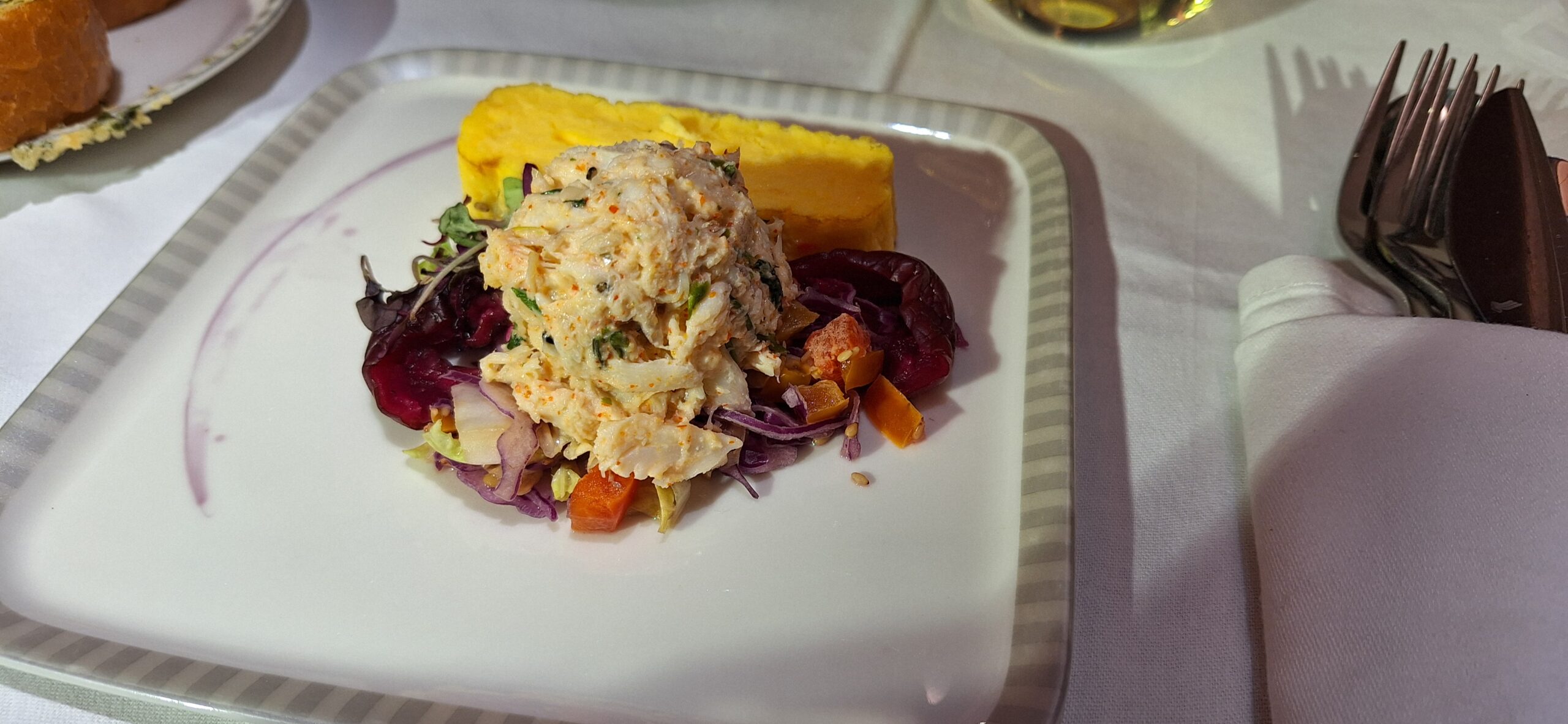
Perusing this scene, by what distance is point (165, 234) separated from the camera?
2.43m

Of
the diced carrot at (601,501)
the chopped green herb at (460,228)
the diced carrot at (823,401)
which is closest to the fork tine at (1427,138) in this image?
the diced carrot at (823,401)

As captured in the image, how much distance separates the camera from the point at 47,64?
2312 millimetres

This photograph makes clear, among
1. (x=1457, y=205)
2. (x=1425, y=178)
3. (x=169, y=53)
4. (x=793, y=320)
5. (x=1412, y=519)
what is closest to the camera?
(x=1412, y=519)

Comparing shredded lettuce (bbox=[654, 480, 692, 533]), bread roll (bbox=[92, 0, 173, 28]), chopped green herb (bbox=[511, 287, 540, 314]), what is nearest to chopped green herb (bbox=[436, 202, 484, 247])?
chopped green herb (bbox=[511, 287, 540, 314])

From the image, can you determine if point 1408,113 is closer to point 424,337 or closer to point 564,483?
point 564,483

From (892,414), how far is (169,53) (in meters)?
2.59

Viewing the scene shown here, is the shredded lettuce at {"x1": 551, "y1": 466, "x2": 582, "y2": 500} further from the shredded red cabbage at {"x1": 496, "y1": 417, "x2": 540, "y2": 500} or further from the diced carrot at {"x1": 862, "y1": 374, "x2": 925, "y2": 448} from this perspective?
the diced carrot at {"x1": 862, "y1": 374, "x2": 925, "y2": 448}

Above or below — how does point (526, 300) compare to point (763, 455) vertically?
above

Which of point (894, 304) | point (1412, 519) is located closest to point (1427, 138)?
point (1412, 519)

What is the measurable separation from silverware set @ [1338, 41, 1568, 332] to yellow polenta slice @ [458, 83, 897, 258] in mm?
1187

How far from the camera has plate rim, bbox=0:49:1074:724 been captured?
4.70 feet

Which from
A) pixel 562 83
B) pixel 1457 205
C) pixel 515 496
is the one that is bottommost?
pixel 515 496

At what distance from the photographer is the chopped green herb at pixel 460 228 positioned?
215 centimetres

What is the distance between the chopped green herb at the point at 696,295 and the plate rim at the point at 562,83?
2.26 feet
